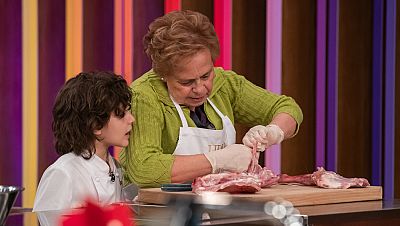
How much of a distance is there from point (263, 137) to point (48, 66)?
4.30 ft

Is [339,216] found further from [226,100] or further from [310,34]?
[310,34]

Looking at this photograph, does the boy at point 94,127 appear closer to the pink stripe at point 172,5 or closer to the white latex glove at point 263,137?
the white latex glove at point 263,137

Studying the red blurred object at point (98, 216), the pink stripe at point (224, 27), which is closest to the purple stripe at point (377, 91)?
the pink stripe at point (224, 27)

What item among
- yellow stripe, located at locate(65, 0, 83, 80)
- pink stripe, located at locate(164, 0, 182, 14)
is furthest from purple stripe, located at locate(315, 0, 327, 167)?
yellow stripe, located at locate(65, 0, 83, 80)

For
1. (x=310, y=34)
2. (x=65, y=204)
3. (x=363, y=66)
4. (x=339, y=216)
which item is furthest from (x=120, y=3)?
(x=339, y=216)

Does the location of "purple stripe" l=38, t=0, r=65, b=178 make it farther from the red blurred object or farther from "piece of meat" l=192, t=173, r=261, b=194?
the red blurred object

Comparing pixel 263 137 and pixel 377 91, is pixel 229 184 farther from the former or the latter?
pixel 377 91

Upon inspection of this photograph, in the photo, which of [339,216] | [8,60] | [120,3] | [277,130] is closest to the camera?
[339,216]

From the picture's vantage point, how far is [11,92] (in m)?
3.49

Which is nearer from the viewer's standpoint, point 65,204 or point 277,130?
point 65,204

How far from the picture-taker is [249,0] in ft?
13.0

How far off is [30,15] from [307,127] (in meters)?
1.45

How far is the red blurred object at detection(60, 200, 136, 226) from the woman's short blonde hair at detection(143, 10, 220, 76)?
1.60m

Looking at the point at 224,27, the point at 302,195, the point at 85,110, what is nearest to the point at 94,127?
the point at 85,110
